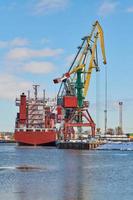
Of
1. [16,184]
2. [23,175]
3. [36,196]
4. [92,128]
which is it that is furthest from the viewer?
[92,128]

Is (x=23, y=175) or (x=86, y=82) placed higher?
(x=86, y=82)

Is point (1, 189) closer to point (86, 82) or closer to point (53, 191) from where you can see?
point (53, 191)

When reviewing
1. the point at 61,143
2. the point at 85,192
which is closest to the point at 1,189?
the point at 85,192

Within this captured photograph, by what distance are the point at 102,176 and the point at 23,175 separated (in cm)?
806

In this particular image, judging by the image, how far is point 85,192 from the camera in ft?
141

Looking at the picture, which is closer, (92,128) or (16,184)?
(16,184)

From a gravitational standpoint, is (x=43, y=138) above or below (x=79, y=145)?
above

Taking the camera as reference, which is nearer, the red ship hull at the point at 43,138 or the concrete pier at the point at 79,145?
the concrete pier at the point at 79,145

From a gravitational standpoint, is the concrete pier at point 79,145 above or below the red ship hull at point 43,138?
below

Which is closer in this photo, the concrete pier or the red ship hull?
the concrete pier

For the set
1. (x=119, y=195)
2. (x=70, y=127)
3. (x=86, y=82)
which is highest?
(x=86, y=82)

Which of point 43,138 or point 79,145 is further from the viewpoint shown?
point 43,138

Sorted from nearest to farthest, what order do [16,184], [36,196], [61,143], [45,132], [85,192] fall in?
[36,196]
[85,192]
[16,184]
[61,143]
[45,132]

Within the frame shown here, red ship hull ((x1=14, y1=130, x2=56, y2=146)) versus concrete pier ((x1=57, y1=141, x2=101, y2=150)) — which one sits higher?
red ship hull ((x1=14, y1=130, x2=56, y2=146))
